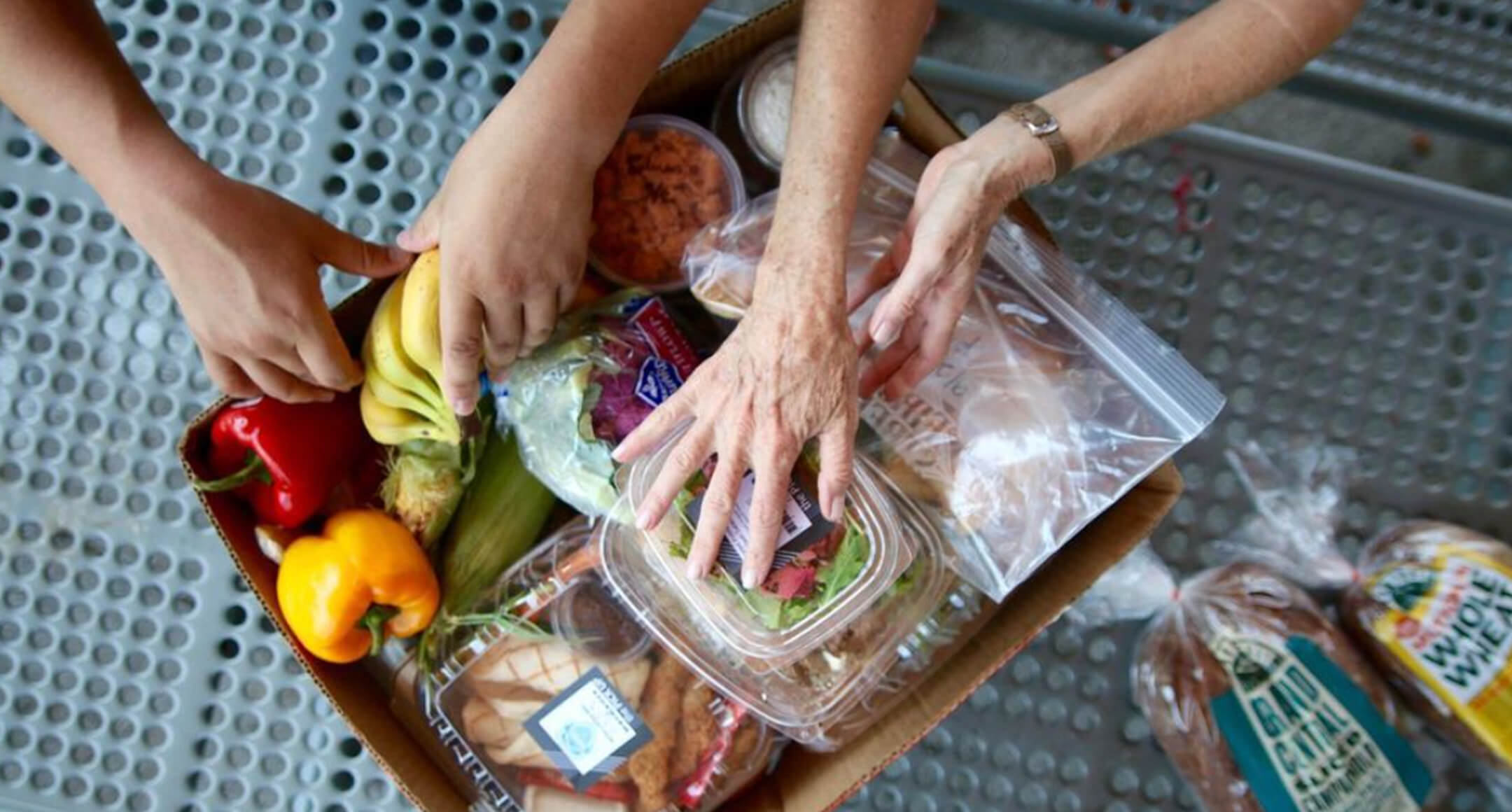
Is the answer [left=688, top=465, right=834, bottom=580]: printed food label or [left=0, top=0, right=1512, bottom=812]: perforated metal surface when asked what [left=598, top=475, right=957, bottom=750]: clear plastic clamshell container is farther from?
[left=0, top=0, right=1512, bottom=812]: perforated metal surface

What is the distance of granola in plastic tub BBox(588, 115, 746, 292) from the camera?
1023 mm

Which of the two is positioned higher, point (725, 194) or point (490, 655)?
point (725, 194)

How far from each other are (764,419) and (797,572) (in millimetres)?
155

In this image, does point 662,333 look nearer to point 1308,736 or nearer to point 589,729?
point 589,729

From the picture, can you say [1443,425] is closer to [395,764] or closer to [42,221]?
[395,764]

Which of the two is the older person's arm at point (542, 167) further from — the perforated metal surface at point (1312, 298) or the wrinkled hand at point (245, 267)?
the perforated metal surface at point (1312, 298)

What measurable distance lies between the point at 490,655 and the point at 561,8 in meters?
0.66

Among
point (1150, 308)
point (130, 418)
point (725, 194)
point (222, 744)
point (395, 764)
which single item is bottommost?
point (222, 744)

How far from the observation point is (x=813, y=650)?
3.24 ft

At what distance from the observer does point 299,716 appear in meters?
1.11

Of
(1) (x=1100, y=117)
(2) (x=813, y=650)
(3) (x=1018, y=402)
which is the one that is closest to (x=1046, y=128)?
(1) (x=1100, y=117)

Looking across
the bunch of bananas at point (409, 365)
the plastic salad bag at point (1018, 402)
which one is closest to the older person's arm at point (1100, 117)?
the plastic salad bag at point (1018, 402)

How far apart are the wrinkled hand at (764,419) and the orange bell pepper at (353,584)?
26cm

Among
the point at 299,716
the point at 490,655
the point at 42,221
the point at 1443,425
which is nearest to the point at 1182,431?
the point at 1443,425
